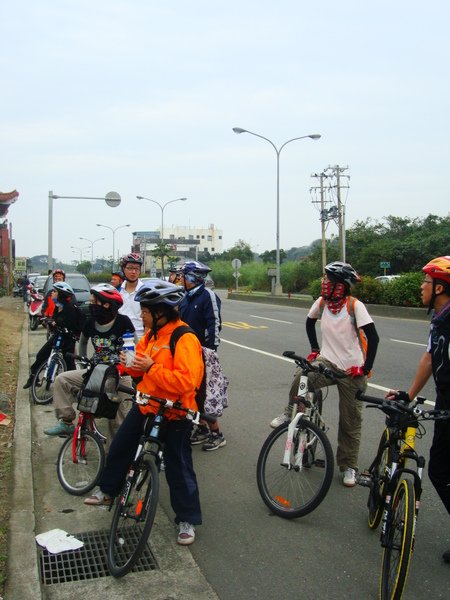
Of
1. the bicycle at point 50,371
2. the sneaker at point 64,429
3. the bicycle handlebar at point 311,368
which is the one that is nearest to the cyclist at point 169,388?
the bicycle handlebar at point 311,368

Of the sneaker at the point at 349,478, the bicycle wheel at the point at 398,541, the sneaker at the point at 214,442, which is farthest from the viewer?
the sneaker at the point at 214,442

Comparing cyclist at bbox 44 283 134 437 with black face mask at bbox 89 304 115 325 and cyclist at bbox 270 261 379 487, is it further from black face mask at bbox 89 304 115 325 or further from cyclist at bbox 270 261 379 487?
cyclist at bbox 270 261 379 487

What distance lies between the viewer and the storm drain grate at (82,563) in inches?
138

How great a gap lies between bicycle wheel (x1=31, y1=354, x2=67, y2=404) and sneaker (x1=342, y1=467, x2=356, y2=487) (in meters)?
4.20

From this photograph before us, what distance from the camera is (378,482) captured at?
382cm

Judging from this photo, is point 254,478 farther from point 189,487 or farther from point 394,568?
point 394,568

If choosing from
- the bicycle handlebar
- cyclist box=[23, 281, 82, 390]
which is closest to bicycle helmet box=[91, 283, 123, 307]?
the bicycle handlebar

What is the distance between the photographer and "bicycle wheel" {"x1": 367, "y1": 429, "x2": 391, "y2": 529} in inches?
149

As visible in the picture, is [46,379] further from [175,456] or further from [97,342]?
[175,456]

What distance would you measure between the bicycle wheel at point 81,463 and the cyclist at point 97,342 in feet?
0.80

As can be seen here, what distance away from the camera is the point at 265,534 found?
13.1ft

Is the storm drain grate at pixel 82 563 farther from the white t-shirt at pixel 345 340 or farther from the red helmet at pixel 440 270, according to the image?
the red helmet at pixel 440 270

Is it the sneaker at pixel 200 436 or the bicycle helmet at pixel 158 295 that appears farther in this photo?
the sneaker at pixel 200 436

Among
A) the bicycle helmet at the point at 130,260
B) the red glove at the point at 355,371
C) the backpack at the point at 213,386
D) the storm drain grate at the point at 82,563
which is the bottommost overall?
the storm drain grate at the point at 82,563
